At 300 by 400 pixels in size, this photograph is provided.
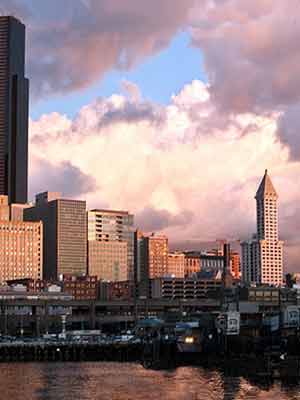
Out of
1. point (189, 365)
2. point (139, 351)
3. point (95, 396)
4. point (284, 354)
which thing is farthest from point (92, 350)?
point (95, 396)

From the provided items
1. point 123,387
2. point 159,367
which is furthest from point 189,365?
point 123,387

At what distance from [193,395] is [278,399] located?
11051 millimetres

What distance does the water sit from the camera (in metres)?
100

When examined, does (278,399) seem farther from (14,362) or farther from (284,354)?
(14,362)

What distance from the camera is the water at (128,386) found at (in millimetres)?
100062

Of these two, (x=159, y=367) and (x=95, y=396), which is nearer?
(x=95, y=396)

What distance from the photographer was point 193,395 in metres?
101

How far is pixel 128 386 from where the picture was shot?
112 metres

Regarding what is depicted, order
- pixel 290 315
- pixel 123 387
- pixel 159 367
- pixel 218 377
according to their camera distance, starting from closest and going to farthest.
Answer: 1. pixel 123 387
2. pixel 218 377
3. pixel 159 367
4. pixel 290 315

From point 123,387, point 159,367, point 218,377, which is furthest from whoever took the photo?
point 159,367

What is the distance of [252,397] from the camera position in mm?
95938

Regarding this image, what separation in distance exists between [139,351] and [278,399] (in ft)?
276

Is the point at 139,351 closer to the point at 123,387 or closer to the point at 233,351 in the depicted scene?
the point at 233,351

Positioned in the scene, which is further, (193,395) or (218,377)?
(218,377)
